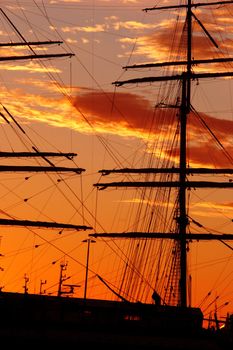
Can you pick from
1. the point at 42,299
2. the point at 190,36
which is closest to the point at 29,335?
the point at 42,299

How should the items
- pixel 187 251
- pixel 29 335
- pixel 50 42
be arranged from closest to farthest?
pixel 29 335 → pixel 50 42 → pixel 187 251

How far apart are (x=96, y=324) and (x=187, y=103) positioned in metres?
27.7

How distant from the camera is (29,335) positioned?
85.9m

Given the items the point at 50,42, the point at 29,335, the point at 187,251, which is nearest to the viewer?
the point at 29,335

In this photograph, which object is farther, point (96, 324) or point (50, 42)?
point (50, 42)

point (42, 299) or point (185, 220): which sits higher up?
point (185, 220)

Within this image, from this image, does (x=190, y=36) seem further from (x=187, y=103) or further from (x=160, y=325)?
(x=160, y=325)

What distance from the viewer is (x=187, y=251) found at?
106875mm

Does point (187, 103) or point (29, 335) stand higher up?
point (187, 103)

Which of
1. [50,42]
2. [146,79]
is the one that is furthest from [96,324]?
[146,79]

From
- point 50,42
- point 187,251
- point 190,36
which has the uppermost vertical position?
point 190,36

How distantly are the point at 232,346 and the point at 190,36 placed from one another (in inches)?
1006

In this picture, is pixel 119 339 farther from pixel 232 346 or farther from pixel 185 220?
pixel 185 220

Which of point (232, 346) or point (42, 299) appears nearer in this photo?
point (42, 299)
